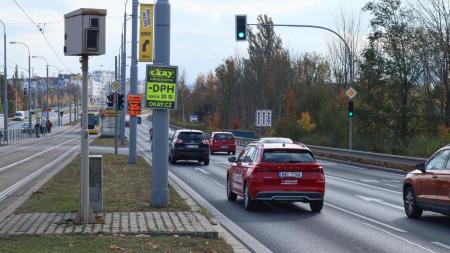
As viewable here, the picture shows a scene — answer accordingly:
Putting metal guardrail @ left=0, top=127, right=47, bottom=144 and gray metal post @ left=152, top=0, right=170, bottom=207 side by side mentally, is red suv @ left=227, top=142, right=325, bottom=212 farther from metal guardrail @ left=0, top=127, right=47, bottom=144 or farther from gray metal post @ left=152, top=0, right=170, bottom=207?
metal guardrail @ left=0, top=127, right=47, bottom=144

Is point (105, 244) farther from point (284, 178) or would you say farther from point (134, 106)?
point (134, 106)

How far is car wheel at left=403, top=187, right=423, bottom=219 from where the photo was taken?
14758 millimetres

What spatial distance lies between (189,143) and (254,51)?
47237mm

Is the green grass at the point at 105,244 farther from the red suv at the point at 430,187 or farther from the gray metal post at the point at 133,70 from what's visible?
the gray metal post at the point at 133,70

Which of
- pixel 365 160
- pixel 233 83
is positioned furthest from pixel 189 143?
pixel 233 83

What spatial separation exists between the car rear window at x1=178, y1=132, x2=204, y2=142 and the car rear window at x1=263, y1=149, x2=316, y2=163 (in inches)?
772

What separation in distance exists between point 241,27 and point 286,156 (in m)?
17.1

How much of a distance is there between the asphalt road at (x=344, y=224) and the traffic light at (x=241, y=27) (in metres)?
11.5

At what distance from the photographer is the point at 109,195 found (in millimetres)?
16797

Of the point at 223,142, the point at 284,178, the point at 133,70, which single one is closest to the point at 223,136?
the point at 223,142

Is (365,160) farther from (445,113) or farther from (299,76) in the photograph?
(299,76)

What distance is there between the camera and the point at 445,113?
141 feet

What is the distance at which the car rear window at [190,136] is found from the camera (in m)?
35.8

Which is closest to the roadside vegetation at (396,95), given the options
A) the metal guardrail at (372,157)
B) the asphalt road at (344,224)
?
the metal guardrail at (372,157)
